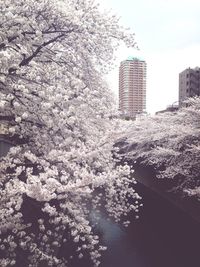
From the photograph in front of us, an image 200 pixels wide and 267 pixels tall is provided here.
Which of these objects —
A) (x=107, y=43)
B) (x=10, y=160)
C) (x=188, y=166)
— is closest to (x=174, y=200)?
(x=188, y=166)

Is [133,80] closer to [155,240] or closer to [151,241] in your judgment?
[155,240]

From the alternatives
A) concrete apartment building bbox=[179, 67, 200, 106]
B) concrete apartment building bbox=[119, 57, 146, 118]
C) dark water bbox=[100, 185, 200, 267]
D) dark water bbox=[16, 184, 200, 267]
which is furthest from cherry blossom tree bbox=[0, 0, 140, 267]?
concrete apartment building bbox=[179, 67, 200, 106]

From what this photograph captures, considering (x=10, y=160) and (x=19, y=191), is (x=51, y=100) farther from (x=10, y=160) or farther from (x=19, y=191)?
(x=19, y=191)

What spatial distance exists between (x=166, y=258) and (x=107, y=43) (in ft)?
28.0

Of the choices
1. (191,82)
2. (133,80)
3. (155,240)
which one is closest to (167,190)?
(155,240)

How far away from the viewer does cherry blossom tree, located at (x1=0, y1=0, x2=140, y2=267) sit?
9.33 m

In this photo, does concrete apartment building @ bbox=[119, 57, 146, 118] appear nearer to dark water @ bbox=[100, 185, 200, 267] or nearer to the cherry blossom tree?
dark water @ bbox=[100, 185, 200, 267]

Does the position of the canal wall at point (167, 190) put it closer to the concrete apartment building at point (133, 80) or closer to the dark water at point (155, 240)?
the dark water at point (155, 240)

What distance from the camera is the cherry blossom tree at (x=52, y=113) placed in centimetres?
933

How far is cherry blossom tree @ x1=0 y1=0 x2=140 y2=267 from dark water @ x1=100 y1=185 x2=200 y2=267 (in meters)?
5.12

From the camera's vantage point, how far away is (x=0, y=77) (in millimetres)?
8742

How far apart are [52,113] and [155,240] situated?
1113 cm

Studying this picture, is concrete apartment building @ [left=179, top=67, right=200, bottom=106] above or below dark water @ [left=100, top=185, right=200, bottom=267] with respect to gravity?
above

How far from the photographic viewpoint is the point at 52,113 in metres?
10.0
